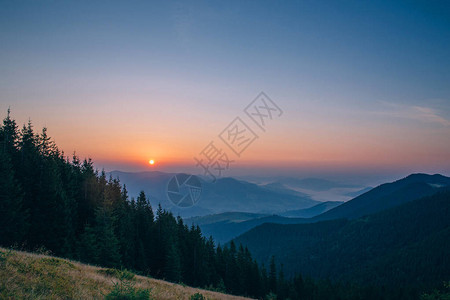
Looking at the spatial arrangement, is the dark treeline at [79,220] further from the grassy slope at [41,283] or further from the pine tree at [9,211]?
the grassy slope at [41,283]

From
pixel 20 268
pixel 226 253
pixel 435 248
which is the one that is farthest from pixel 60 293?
pixel 435 248

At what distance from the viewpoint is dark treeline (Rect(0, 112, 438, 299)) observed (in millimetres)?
30641

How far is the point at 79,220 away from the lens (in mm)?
40312

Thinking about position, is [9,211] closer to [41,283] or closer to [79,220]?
[79,220]

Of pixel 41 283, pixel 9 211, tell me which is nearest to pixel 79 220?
pixel 9 211

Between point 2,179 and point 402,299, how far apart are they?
11759 centimetres

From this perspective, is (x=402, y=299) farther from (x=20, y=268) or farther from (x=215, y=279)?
(x=20, y=268)

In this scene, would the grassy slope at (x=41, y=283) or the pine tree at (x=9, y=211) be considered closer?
the grassy slope at (x=41, y=283)

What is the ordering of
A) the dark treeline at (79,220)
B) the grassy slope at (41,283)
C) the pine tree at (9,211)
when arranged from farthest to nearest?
the dark treeline at (79,220) → the pine tree at (9,211) → the grassy slope at (41,283)

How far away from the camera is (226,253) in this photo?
78125 millimetres

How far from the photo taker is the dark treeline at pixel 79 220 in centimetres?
3064


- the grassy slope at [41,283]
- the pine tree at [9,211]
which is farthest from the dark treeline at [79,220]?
the grassy slope at [41,283]

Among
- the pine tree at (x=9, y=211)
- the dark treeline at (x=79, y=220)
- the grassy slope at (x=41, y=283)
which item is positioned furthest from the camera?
the dark treeline at (x=79, y=220)

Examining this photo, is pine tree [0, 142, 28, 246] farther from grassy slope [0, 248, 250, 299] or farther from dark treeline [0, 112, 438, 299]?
grassy slope [0, 248, 250, 299]
